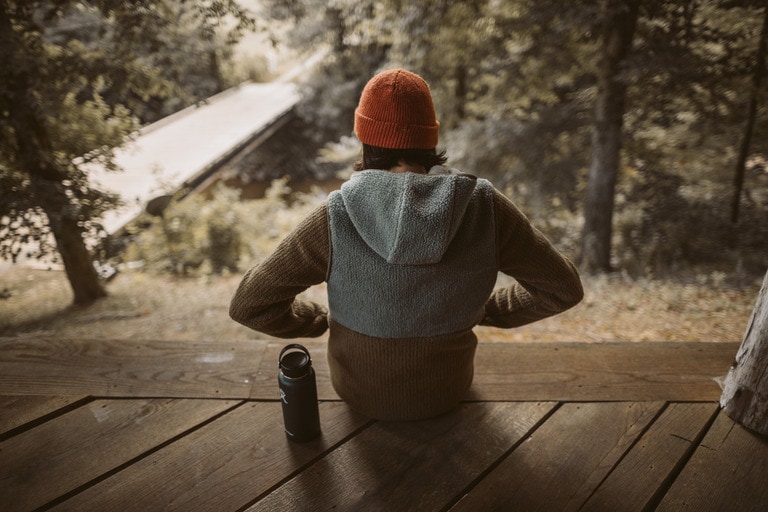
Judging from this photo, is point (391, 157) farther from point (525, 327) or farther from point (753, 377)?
point (525, 327)

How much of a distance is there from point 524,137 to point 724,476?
455 cm

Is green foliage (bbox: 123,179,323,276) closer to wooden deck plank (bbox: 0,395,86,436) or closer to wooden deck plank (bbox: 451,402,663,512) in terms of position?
wooden deck plank (bbox: 0,395,86,436)

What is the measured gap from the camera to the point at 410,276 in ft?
4.36

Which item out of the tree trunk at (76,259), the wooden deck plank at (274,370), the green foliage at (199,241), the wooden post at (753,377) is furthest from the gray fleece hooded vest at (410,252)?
the green foliage at (199,241)

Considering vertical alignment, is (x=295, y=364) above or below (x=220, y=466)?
above

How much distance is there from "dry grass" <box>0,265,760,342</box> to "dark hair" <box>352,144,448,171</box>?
9.50 feet

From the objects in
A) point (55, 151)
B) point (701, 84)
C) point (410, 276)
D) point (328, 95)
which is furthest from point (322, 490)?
point (328, 95)

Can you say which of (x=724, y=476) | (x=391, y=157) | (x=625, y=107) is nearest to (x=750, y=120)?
(x=625, y=107)

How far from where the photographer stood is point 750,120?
4.54 metres

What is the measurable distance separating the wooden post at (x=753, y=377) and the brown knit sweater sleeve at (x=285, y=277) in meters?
1.46

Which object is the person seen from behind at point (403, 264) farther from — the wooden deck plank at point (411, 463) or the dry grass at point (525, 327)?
the dry grass at point (525, 327)

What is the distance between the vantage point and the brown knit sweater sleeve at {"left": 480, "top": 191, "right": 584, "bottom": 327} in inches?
53.5

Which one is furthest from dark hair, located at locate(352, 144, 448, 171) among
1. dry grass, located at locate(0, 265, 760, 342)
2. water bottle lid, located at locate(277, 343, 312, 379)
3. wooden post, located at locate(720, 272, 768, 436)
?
dry grass, located at locate(0, 265, 760, 342)

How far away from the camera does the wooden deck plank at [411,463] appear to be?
1429 mm
